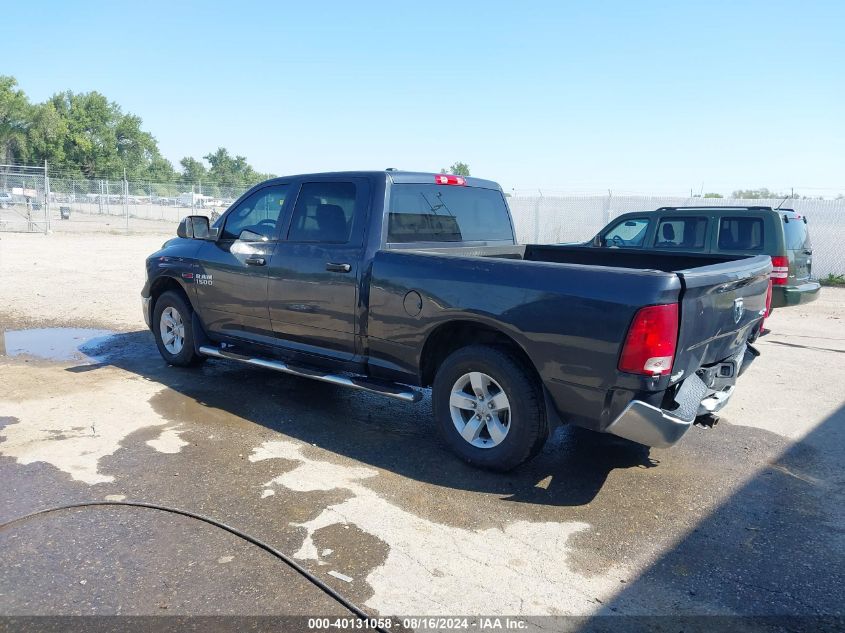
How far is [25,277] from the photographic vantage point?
43.7 feet

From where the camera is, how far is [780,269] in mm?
9125

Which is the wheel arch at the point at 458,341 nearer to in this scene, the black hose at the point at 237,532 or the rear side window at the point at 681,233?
the black hose at the point at 237,532

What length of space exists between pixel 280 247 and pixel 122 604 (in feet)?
10.7

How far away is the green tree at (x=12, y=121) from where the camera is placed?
64750 millimetres

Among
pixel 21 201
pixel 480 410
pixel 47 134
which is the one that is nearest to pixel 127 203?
pixel 21 201

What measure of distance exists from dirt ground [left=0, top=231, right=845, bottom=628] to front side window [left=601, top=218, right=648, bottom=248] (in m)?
4.59

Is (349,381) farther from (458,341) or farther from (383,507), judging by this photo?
(383,507)

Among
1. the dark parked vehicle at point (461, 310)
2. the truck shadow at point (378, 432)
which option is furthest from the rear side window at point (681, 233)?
the truck shadow at point (378, 432)

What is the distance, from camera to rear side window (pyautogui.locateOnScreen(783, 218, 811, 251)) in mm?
9234

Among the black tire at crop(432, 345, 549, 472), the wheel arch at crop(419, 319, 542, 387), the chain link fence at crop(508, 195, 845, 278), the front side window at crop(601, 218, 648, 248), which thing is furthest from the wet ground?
the chain link fence at crop(508, 195, 845, 278)

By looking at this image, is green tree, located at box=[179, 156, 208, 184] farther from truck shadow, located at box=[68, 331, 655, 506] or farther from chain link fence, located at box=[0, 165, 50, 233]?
truck shadow, located at box=[68, 331, 655, 506]

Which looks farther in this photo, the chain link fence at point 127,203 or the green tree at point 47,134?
the green tree at point 47,134

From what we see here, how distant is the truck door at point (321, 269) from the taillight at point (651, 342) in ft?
7.11

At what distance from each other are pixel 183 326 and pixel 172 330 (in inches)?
11.4
